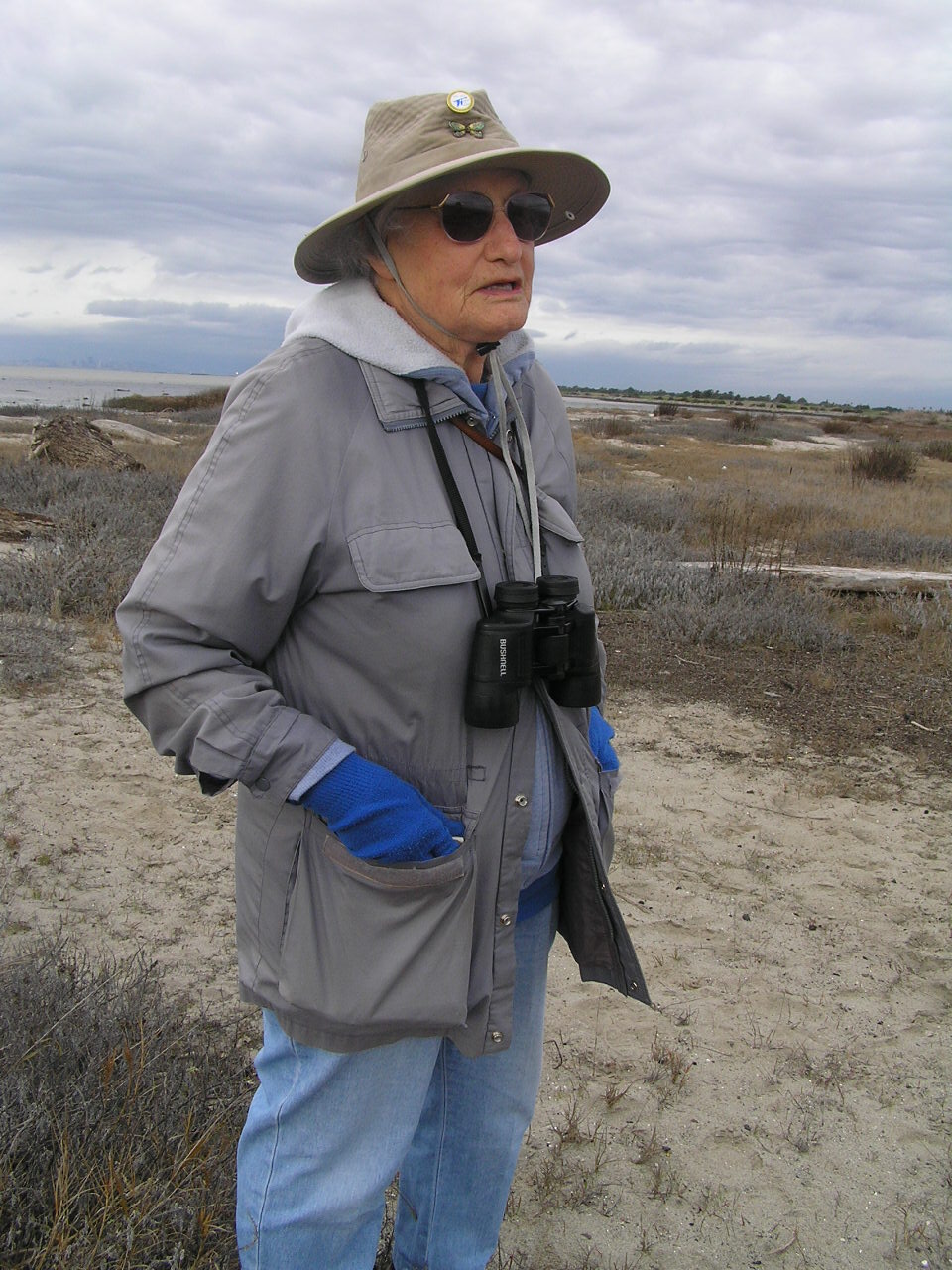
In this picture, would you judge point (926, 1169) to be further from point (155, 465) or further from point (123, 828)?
point (155, 465)

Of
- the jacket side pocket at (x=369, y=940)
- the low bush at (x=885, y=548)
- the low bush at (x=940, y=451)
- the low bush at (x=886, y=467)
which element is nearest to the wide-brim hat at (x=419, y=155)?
the jacket side pocket at (x=369, y=940)

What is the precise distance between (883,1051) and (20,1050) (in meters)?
2.39

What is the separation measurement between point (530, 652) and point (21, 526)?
7.76 meters

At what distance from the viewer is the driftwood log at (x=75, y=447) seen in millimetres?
12258

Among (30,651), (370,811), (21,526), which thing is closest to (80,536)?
(21,526)

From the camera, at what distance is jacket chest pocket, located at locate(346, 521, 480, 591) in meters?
1.40

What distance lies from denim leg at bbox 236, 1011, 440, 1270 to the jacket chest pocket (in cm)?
72

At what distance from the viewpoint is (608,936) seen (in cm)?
177

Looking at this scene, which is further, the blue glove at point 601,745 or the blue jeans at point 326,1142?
the blue glove at point 601,745

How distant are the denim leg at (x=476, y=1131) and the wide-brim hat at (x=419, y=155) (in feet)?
4.07

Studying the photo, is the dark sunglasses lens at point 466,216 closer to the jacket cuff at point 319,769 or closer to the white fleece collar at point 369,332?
the white fleece collar at point 369,332

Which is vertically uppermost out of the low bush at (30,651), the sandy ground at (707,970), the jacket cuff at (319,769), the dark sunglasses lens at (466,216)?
the dark sunglasses lens at (466,216)

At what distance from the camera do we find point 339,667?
1.48 meters

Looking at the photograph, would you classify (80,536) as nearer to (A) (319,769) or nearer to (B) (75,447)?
(B) (75,447)
